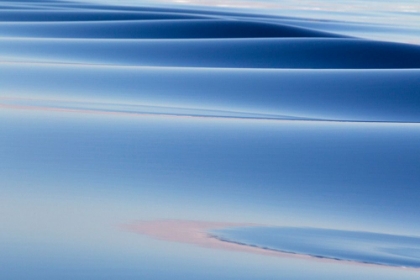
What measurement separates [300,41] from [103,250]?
11.8ft

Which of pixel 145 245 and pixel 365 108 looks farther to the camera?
pixel 365 108

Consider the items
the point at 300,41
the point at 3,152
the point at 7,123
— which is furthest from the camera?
the point at 300,41

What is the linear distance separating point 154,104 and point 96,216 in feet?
3.67

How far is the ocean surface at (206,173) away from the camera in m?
1.00

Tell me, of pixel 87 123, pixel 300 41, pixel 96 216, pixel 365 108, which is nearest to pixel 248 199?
pixel 96 216

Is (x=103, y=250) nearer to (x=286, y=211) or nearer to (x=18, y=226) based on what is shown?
(x=18, y=226)

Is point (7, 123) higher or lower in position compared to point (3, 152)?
higher

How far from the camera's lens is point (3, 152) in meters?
1.40

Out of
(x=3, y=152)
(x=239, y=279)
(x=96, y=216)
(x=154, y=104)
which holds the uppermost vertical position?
(x=154, y=104)

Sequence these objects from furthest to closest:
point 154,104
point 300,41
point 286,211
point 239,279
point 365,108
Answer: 1. point 300,41
2. point 365,108
3. point 154,104
4. point 286,211
5. point 239,279

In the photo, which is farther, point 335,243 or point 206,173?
point 206,173

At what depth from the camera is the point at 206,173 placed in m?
1.37

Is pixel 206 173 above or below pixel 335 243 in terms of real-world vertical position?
above

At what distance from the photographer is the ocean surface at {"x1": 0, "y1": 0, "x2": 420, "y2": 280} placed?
1.00 m
